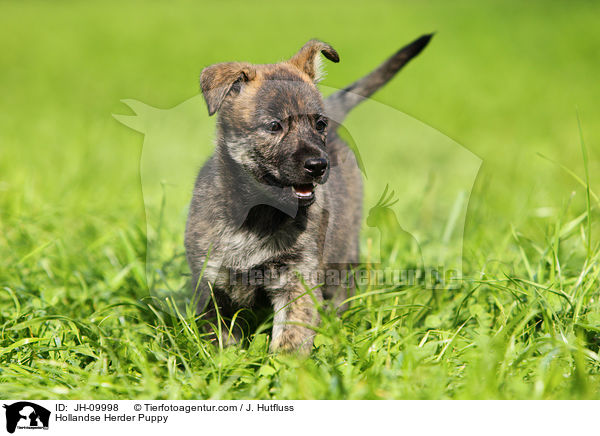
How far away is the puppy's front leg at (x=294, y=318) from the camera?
8.39 ft

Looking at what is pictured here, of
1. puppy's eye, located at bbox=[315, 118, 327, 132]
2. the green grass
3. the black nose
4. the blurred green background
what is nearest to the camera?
the green grass

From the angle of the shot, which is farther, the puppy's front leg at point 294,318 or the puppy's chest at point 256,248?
the puppy's chest at point 256,248

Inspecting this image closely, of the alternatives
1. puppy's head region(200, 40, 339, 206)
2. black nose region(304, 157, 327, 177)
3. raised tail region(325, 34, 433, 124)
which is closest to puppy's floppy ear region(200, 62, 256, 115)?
puppy's head region(200, 40, 339, 206)

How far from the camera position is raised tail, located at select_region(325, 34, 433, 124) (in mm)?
3494

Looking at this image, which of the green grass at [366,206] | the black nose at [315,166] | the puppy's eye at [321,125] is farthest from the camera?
the puppy's eye at [321,125]

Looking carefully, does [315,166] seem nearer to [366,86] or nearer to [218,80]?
[218,80]

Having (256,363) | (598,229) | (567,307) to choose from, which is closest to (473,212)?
(598,229)

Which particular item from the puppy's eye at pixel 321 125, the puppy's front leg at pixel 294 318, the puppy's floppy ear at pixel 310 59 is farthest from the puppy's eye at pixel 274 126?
the puppy's front leg at pixel 294 318

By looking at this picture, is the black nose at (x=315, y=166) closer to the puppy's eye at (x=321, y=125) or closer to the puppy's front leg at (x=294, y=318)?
the puppy's eye at (x=321, y=125)

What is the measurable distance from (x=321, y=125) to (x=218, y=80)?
21.2 inches

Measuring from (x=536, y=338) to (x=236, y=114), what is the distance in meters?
1.76

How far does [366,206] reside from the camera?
378 cm
